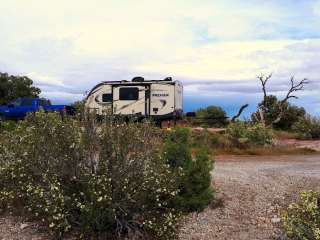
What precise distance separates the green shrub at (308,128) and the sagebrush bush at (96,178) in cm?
1586

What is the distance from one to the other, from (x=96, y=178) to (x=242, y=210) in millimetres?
2227

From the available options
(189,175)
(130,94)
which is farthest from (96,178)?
(130,94)

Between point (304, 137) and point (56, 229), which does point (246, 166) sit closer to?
point (56, 229)

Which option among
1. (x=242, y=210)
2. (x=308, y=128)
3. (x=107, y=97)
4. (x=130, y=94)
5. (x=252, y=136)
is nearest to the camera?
(x=242, y=210)

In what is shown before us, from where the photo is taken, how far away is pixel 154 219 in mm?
6613

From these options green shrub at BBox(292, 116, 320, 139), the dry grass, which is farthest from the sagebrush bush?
green shrub at BBox(292, 116, 320, 139)

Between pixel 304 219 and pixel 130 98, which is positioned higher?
pixel 130 98

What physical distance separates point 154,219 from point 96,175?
0.84 meters

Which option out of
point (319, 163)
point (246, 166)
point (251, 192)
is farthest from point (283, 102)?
point (251, 192)

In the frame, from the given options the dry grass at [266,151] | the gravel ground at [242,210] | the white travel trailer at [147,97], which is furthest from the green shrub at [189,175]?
the white travel trailer at [147,97]

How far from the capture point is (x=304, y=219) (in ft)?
20.8

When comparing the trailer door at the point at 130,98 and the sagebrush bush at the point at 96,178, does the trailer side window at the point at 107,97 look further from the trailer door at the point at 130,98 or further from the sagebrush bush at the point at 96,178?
the sagebrush bush at the point at 96,178

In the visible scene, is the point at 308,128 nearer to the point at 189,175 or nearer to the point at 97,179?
the point at 189,175

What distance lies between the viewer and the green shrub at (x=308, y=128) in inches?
867
